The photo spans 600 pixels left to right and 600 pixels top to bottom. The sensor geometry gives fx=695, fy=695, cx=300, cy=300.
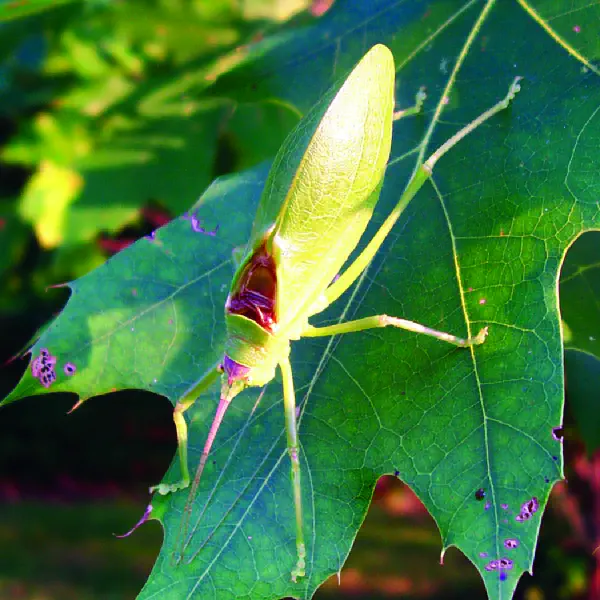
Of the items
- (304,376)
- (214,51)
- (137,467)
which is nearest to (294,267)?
(304,376)

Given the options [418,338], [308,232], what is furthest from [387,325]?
[308,232]

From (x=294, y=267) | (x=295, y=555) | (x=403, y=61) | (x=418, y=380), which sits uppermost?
(x=403, y=61)

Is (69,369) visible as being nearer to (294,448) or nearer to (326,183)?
(294,448)

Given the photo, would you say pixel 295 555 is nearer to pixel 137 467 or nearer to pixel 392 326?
pixel 392 326

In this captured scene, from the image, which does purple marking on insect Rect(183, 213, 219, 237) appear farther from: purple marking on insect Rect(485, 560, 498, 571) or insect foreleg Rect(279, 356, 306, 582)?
purple marking on insect Rect(485, 560, 498, 571)

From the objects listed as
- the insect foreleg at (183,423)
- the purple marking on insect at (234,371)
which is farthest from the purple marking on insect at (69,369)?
the purple marking on insect at (234,371)
